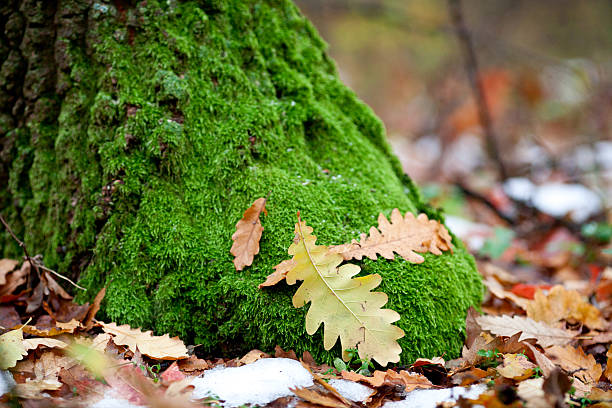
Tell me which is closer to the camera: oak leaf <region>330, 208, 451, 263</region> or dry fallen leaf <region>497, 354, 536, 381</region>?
dry fallen leaf <region>497, 354, 536, 381</region>

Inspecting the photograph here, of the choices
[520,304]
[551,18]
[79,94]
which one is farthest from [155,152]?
[551,18]

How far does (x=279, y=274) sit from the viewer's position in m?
1.69

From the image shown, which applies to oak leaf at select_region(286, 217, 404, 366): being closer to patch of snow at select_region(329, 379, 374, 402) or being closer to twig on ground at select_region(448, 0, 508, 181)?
patch of snow at select_region(329, 379, 374, 402)

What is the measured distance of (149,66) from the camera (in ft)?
6.55

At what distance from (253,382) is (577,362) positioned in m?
1.31

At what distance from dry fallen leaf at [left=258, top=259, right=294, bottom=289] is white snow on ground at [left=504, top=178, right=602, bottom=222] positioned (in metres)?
3.74

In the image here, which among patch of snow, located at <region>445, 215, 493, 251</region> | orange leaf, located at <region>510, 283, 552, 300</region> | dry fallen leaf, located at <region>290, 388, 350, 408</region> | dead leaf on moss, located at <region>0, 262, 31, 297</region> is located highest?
patch of snow, located at <region>445, 215, 493, 251</region>

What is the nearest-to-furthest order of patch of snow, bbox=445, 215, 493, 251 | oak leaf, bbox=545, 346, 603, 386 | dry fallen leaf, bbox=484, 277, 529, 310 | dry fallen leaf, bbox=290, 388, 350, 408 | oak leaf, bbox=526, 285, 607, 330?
1. dry fallen leaf, bbox=290, 388, 350, 408
2. oak leaf, bbox=545, 346, 603, 386
3. oak leaf, bbox=526, 285, 607, 330
4. dry fallen leaf, bbox=484, 277, 529, 310
5. patch of snow, bbox=445, 215, 493, 251

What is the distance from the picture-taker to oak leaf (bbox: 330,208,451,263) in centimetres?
178

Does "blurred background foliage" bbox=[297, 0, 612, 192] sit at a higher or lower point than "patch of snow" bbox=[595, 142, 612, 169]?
higher

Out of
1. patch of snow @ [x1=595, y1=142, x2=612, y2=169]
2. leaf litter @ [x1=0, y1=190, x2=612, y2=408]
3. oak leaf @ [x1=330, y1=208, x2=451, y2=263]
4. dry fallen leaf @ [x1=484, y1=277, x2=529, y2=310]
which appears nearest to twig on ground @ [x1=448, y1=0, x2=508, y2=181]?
patch of snow @ [x1=595, y1=142, x2=612, y2=169]

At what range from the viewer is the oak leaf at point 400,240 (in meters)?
1.78

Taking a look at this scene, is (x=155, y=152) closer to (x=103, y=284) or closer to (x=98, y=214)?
(x=98, y=214)

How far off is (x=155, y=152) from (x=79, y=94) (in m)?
0.51
